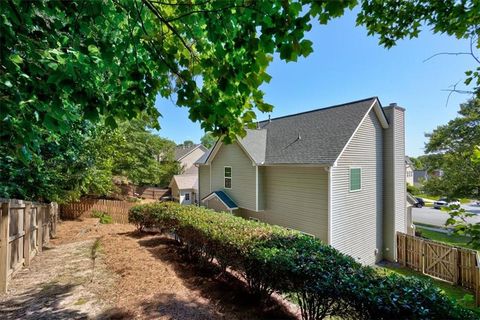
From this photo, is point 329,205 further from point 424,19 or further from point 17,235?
point 17,235

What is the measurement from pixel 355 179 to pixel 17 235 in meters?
12.8

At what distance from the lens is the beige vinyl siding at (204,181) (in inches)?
728

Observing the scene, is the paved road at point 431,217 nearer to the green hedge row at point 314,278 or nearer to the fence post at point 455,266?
the fence post at point 455,266

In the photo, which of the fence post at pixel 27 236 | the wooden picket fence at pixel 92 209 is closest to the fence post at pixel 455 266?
the fence post at pixel 27 236

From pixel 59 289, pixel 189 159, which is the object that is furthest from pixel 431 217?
pixel 59 289

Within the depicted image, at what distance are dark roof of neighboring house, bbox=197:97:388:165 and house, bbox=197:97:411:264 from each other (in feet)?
0.16

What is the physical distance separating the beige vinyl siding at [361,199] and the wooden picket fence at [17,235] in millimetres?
10785

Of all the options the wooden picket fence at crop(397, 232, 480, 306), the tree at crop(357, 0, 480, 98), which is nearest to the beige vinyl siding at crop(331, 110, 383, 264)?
the wooden picket fence at crop(397, 232, 480, 306)

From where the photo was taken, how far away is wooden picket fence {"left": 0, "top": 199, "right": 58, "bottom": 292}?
482 centimetres

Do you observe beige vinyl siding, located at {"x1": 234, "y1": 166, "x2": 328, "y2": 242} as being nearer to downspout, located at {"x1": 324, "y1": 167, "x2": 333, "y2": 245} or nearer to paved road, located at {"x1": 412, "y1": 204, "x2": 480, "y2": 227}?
downspout, located at {"x1": 324, "y1": 167, "x2": 333, "y2": 245}

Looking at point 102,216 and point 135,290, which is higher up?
point 135,290

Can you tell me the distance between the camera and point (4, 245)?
4.80 meters

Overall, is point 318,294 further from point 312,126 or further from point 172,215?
point 312,126

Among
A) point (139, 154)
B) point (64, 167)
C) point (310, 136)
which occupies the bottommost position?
point (64, 167)
